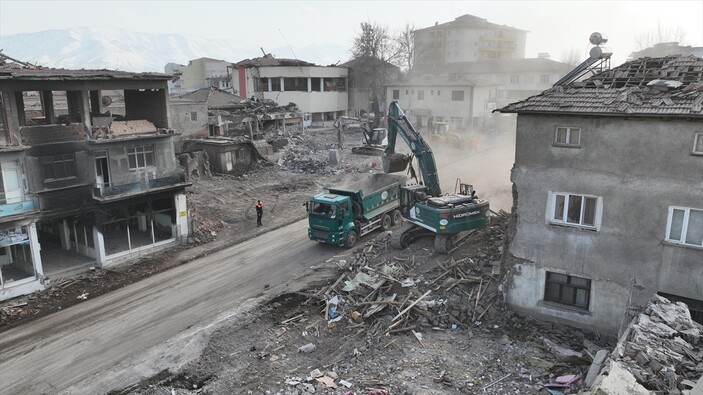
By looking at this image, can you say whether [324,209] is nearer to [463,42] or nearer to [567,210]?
[567,210]

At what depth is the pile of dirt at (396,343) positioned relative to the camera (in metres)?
13.7

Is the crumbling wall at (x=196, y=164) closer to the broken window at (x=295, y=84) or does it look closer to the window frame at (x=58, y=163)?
the window frame at (x=58, y=163)

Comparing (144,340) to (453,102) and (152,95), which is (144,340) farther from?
(453,102)

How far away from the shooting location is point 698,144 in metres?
13.3

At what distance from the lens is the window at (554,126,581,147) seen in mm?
15023

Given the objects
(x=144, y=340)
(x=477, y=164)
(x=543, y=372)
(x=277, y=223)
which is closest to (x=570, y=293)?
(x=543, y=372)

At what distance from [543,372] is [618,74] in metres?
9.88

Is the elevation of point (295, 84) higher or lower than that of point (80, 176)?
higher

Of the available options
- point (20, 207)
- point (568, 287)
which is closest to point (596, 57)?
point (568, 287)

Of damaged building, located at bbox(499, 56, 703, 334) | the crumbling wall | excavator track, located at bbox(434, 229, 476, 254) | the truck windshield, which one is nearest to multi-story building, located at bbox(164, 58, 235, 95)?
the crumbling wall

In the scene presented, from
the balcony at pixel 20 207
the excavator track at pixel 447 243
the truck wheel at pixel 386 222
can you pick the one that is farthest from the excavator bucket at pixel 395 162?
the balcony at pixel 20 207

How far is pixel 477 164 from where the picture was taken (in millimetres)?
44719

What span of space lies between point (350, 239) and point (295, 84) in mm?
44440

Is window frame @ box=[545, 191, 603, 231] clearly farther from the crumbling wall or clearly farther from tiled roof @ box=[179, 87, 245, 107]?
tiled roof @ box=[179, 87, 245, 107]
